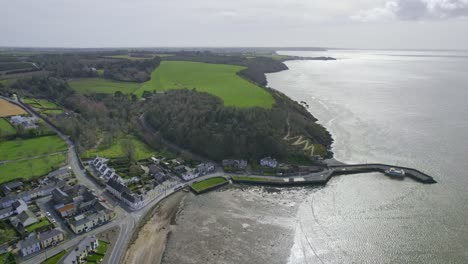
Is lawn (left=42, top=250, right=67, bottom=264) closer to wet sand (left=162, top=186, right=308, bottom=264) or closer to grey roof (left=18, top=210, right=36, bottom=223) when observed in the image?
grey roof (left=18, top=210, right=36, bottom=223)

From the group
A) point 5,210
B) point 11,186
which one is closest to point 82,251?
point 5,210

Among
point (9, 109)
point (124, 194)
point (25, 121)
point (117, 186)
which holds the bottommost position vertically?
point (124, 194)

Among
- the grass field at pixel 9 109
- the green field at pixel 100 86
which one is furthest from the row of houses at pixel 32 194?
the green field at pixel 100 86

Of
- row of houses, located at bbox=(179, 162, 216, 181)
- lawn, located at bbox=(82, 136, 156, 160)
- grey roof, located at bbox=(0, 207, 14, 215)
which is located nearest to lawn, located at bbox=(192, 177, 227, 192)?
row of houses, located at bbox=(179, 162, 216, 181)

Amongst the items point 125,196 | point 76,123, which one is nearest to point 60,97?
point 76,123

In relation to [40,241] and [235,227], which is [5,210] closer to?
[40,241]

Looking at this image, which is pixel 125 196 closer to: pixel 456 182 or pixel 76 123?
pixel 76 123

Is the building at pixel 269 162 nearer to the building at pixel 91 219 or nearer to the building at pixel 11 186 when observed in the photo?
the building at pixel 91 219
